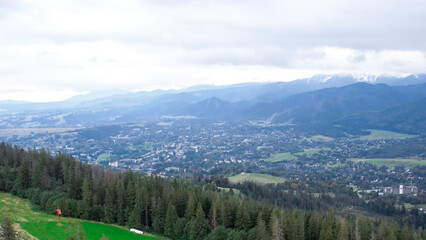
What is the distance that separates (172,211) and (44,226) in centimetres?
1574

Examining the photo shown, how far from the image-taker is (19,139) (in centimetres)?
18275

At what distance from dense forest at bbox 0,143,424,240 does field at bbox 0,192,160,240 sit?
2.48 m

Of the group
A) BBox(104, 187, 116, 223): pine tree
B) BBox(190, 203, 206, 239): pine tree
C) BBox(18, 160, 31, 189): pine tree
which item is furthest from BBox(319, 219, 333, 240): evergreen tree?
BBox(18, 160, 31, 189): pine tree

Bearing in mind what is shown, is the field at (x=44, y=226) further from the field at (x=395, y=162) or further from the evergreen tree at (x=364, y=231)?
the field at (x=395, y=162)

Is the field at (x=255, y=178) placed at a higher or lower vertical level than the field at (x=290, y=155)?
higher

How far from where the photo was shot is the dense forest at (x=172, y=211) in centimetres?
4031

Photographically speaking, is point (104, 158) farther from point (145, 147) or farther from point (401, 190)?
point (401, 190)

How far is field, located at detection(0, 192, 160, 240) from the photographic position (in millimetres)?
35719

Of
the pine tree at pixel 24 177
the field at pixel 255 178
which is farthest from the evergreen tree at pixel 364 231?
the field at pixel 255 178

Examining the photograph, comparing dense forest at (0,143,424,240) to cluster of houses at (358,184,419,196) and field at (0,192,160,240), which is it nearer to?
field at (0,192,160,240)

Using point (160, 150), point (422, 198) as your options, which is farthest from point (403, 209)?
point (160, 150)

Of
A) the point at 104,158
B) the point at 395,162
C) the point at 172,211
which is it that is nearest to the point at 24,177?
the point at 172,211

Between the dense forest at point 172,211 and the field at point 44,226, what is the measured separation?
8.14 ft

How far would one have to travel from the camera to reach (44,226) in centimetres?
3794
